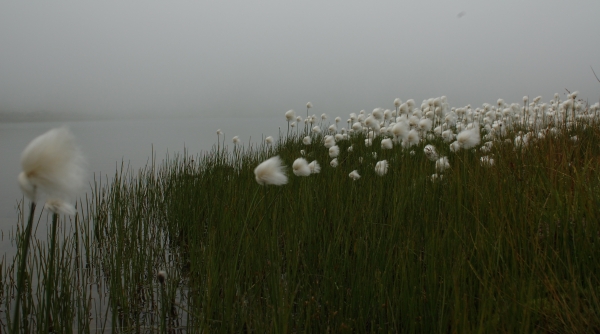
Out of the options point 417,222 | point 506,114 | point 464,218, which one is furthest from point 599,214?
point 506,114

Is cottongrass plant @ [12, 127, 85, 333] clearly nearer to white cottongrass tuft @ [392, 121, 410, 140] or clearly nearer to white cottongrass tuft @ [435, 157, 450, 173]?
white cottongrass tuft @ [435, 157, 450, 173]

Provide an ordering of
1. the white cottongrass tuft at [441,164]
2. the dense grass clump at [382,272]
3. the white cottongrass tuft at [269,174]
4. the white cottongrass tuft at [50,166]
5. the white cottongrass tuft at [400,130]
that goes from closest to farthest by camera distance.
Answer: the white cottongrass tuft at [50,166]
the dense grass clump at [382,272]
the white cottongrass tuft at [269,174]
the white cottongrass tuft at [441,164]
the white cottongrass tuft at [400,130]

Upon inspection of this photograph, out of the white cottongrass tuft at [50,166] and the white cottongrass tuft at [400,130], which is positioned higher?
the white cottongrass tuft at [400,130]

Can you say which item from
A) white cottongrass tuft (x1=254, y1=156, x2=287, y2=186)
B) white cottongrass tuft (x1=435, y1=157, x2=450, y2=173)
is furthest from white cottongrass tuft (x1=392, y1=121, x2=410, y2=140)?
white cottongrass tuft (x1=254, y1=156, x2=287, y2=186)

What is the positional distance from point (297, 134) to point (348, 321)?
8.96 m

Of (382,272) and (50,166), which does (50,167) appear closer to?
(50,166)

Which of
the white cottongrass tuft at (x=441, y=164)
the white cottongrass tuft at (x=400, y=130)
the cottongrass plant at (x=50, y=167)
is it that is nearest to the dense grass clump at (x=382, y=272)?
the white cottongrass tuft at (x=441, y=164)

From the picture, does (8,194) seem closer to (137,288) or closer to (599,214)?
(137,288)

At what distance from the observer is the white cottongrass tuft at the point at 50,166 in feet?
3.37

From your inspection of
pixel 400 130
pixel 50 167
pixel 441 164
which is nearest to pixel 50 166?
pixel 50 167

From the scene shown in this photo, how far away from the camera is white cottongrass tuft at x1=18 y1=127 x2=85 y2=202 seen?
1.03 meters

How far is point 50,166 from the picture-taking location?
40.9 inches

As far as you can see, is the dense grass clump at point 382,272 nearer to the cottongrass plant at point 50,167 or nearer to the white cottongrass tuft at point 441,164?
the white cottongrass tuft at point 441,164

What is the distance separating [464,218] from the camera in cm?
276
